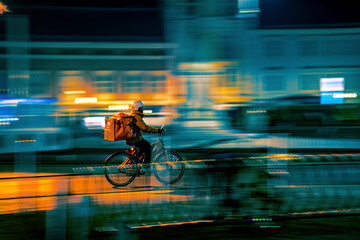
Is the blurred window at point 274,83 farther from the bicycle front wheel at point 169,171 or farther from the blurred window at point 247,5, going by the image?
the bicycle front wheel at point 169,171

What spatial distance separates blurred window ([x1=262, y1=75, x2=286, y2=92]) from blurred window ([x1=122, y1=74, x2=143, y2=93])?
29.2 ft

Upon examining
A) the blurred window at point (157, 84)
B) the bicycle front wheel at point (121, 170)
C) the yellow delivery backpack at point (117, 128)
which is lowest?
the bicycle front wheel at point (121, 170)

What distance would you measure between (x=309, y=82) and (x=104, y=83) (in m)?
14.4

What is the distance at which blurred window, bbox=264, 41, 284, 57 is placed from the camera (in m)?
34.4

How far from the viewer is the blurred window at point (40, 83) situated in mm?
30328

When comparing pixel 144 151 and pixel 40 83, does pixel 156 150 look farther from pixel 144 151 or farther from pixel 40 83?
pixel 40 83

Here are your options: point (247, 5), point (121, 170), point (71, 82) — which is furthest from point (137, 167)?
point (71, 82)

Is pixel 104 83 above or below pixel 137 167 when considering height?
above

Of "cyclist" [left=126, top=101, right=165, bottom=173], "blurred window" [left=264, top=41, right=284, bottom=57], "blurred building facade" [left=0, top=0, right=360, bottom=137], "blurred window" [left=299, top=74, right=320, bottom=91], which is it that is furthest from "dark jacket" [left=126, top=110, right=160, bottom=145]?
"blurred window" [left=299, top=74, right=320, bottom=91]

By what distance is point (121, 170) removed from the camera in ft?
27.6

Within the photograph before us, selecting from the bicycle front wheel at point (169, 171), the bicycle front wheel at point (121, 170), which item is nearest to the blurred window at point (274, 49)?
the bicycle front wheel at point (121, 170)

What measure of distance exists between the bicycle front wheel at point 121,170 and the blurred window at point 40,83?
2278 centimetres

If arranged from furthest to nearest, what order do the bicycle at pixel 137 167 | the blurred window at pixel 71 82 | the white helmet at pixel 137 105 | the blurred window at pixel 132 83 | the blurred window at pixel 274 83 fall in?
the blurred window at pixel 274 83, the blurred window at pixel 132 83, the blurred window at pixel 71 82, the white helmet at pixel 137 105, the bicycle at pixel 137 167

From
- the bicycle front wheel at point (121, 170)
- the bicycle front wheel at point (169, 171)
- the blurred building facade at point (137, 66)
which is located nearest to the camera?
the bicycle front wheel at point (169, 171)
